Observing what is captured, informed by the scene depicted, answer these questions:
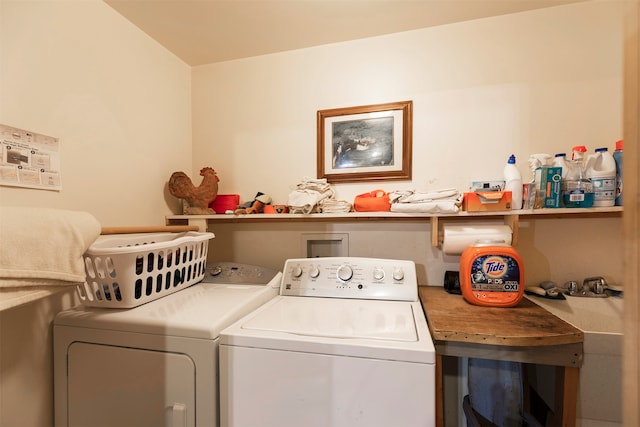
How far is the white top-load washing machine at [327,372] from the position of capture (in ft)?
2.41

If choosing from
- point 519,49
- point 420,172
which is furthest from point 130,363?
point 519,49

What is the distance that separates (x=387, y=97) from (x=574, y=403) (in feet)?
5.08

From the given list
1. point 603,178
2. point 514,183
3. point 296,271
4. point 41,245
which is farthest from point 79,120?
point 603,178

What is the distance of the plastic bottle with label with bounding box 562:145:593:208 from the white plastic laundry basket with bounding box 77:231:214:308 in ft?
5.81

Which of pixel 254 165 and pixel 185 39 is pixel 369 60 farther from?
pixel 185 39

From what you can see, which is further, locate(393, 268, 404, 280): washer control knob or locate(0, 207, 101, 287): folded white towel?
locate(393, 268, 404, 280): washer control knob

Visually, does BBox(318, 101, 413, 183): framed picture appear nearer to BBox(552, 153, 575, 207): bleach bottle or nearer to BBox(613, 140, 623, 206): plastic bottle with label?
BBox(552, 153, 575, 207): bleach bottle

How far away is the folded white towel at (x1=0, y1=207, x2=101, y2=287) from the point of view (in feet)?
2.35

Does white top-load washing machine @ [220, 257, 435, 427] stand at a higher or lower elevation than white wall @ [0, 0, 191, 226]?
lower

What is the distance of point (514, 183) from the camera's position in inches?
52.3

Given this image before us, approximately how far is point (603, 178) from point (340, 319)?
1.33 metres

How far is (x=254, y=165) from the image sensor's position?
71.4 inches

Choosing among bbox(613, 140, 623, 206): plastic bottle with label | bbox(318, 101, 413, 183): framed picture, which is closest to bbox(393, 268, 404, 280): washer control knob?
bbox(318, 101, 413, 183): framed picture

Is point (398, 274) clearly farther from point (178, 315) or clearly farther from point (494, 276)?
point (178, 315)
